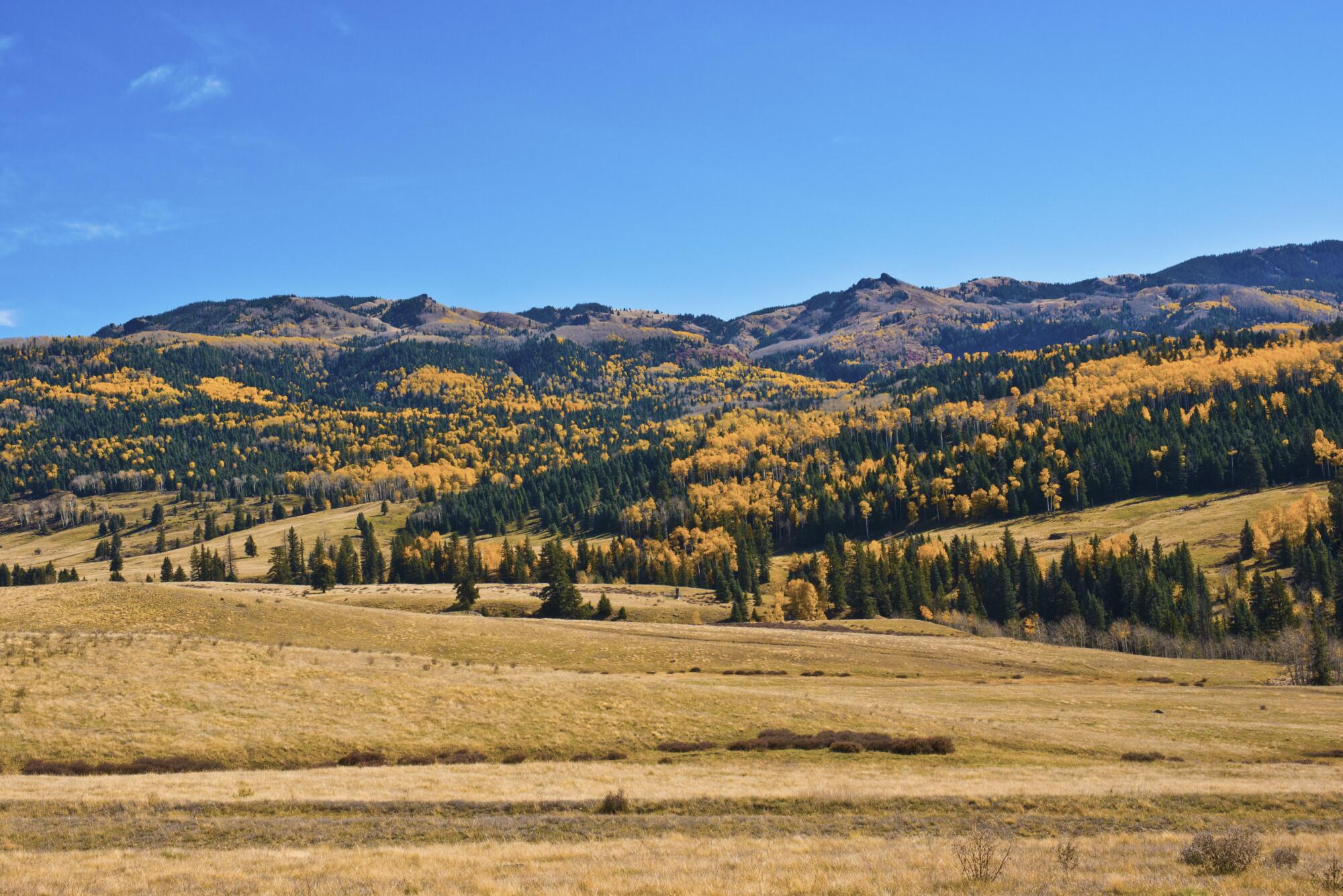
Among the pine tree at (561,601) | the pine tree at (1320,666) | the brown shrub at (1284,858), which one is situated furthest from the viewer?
the pine tree at (561,601)

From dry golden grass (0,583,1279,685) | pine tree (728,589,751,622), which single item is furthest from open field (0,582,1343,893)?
pine tree (728,589,751,622)

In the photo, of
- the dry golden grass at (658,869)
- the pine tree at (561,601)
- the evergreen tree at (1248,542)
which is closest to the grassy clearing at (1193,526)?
the evergreen tree at (1248,542)

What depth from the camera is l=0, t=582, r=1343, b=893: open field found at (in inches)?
744

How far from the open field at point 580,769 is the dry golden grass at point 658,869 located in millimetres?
106

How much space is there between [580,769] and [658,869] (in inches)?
682

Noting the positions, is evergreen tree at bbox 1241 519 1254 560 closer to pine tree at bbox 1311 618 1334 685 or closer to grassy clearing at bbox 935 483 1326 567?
grassy clearing at bbox 935 483 1326 567

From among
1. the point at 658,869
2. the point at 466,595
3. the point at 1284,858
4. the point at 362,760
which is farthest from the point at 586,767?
the point at 466,595

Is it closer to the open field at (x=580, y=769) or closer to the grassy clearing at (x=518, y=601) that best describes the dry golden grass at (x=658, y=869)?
the open field at (x=580, y=769)

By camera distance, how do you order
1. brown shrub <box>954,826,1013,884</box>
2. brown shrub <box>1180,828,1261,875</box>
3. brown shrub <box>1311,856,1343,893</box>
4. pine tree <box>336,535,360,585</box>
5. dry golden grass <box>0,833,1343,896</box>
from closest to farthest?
brown shrub <box>1311,856,1343,893</box> → dry golden grass <box>0,833,1343,896</box> → brown shrub <box>954,826,1013,884</box> → brown shrub <box>1180,828,1261,875</box> → pine tree <box>336,535,360,585</box>

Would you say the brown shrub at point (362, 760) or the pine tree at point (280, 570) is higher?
the pine tree at point (280, 570)

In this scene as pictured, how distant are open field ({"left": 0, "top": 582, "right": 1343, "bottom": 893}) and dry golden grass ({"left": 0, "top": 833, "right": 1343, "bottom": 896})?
106 mm

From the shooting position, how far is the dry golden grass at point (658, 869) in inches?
656

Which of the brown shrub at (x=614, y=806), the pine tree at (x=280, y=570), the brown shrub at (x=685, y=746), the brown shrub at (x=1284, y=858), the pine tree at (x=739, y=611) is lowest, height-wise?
the pine tree at (x=739, y=611)

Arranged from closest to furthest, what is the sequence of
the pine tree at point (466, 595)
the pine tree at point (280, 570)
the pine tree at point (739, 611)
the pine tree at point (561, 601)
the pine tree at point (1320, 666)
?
the pine tree at point (1320, 666), the pine tree at point (561, 601), the pine tree at point (466, 595), the pine tree at point (739, 611), the pine tree at point (280, 570)
